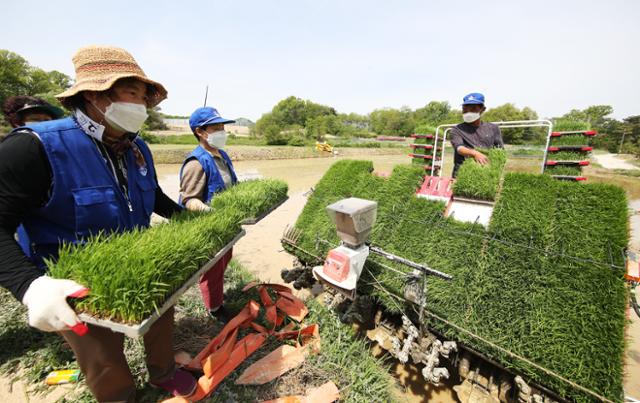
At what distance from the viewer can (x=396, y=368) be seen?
319 centimetres

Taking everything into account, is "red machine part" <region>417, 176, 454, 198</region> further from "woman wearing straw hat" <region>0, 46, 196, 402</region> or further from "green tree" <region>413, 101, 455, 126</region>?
"green tree" <region>413, 101, 455, 126</region>

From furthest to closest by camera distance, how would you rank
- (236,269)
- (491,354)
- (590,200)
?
(236,269) < (590,200) < (491,354)

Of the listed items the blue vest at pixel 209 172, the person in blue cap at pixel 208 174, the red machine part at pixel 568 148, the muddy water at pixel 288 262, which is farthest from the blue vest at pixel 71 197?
the red machine part at pixel 568 148

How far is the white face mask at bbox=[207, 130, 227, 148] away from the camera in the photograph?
281 centimetres

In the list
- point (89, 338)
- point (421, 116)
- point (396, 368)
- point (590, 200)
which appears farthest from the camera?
point (421, 116)

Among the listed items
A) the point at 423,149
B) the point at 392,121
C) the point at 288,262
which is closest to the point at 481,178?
the point at 288,262

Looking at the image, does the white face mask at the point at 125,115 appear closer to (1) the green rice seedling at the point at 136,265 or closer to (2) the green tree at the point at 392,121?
(1) the green rice seedling at the point at 136,265

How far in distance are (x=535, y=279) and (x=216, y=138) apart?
3.31 meters

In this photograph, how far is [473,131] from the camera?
4.13 metres

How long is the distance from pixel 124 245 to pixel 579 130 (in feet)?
19.6

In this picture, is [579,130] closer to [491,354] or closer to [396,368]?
[491,354]

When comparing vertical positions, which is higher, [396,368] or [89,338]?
[89,338]

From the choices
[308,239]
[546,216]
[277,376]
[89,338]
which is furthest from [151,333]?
[546,216]

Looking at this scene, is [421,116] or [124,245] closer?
[124,245]
